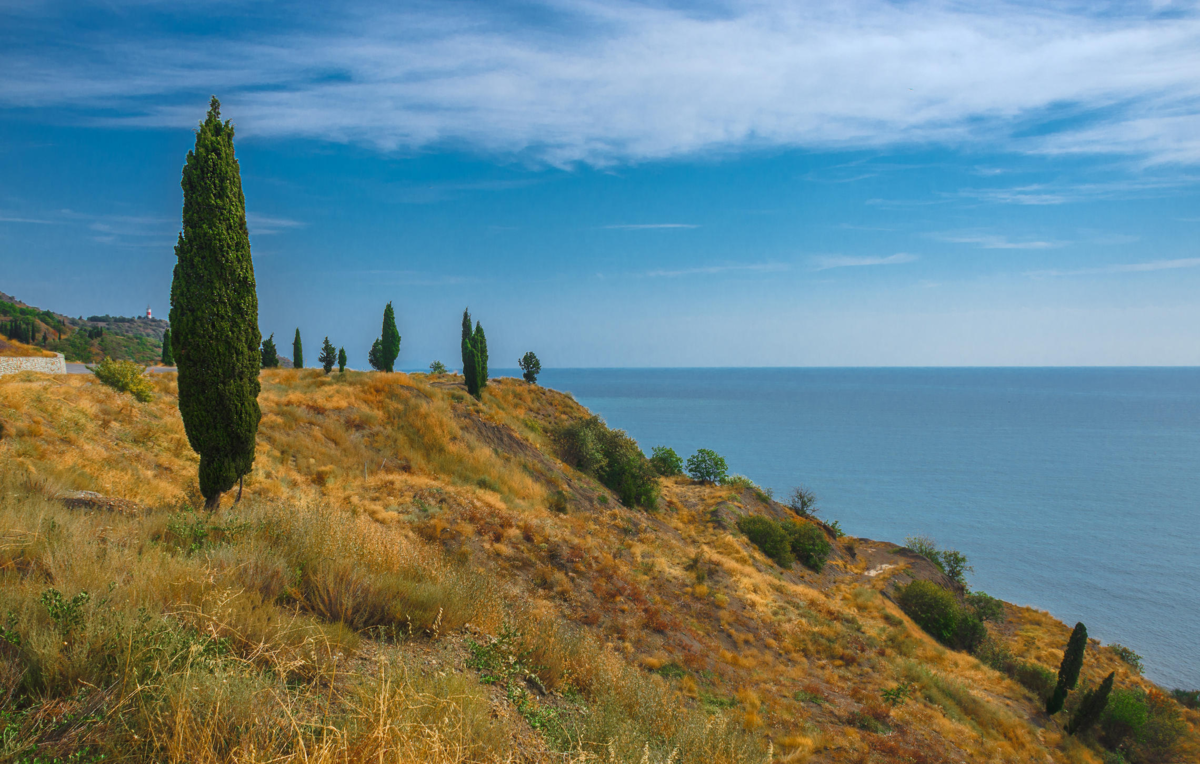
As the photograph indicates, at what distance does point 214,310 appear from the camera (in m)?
10.0

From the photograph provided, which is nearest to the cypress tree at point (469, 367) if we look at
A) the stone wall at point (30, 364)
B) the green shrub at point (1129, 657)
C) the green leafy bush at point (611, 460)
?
the green leafy bush at point (611, 460)

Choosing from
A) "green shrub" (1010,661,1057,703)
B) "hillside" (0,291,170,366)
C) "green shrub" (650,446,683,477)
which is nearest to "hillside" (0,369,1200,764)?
"green shrub" (1010,661,1057,703)

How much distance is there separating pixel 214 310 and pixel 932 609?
35.9 meters

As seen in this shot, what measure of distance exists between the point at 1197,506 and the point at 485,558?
111m

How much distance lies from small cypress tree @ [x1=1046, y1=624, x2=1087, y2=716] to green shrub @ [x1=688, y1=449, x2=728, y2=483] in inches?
956

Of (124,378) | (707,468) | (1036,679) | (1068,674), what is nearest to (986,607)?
(1036,679)

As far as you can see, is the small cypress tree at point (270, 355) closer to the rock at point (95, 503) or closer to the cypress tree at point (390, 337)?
the cypress tree at point (390, 337)

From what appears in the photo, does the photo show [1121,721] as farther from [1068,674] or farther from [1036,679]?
[1036,679]

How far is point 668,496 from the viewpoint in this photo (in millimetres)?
38906

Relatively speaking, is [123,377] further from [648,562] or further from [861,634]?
[861,634]

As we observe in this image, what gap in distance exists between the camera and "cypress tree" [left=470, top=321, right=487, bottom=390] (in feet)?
140

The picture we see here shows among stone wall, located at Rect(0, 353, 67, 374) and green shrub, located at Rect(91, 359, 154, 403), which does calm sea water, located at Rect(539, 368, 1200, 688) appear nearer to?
green shrub, located at Rect(91, 359, 154, 403)

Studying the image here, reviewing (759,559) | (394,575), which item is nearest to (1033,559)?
(759,559)

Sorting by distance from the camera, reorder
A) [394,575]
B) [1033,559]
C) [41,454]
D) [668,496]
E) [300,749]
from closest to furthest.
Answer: [300,749] → [394,575] → [41,454] → [668,496] → [1033,559]
